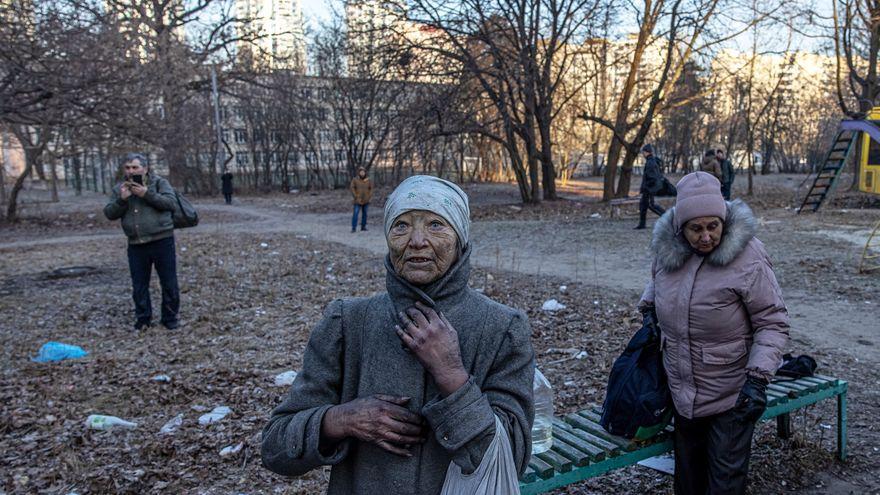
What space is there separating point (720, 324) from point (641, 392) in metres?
0.52

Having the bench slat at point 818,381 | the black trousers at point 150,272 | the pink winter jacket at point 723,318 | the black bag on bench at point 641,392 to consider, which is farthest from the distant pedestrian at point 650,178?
the pink winter jacket at point 723,318

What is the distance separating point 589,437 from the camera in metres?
3.38

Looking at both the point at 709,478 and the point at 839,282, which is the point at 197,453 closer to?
the point at 709,478

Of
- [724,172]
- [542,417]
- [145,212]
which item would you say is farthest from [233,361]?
[724,172]

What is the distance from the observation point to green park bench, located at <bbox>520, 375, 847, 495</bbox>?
302cm

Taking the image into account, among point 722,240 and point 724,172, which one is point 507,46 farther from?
point 722,240

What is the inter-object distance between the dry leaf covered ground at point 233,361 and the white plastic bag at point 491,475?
236cm

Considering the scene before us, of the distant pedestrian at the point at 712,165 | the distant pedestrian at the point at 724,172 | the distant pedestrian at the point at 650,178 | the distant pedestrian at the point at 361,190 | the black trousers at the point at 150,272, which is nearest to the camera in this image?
the black trousers at the point at 150,272

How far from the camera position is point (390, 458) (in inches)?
67.6

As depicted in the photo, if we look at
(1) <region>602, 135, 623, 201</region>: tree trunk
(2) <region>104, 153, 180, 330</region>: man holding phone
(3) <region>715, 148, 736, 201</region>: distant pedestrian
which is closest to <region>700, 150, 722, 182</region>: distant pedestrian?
(3) <region>715, 148, 736, 201</region>: distant pedestrian

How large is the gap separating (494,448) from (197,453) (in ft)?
10.5

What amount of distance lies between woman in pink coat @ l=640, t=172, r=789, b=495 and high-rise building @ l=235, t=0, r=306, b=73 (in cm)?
3185

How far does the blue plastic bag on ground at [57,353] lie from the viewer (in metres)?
6.42

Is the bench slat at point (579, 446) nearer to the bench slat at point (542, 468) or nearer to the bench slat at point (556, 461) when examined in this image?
the bench slat at point (556, 461)
